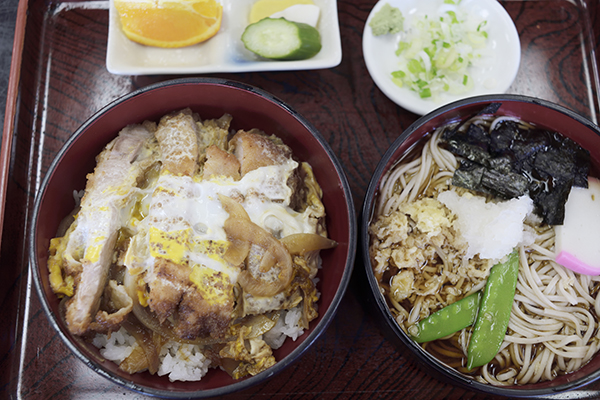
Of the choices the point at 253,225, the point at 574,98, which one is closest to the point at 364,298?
the point at 253,225

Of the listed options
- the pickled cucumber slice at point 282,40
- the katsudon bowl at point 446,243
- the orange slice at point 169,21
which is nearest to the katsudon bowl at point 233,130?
the katsudon bowl at point 446,243

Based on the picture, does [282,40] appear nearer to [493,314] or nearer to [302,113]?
[302,113]

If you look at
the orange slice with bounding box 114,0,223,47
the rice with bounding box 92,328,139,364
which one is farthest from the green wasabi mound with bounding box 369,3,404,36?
the rice with bounding box 92,328,139,364

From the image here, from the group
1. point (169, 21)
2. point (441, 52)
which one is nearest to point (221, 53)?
point (169, 21)

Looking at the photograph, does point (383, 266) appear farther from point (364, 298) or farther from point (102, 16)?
point (102, 16)

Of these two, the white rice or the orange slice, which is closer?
the white rice

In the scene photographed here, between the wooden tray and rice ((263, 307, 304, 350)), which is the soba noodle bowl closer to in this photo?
the wooden tray

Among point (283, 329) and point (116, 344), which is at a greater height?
point (283, 329)
